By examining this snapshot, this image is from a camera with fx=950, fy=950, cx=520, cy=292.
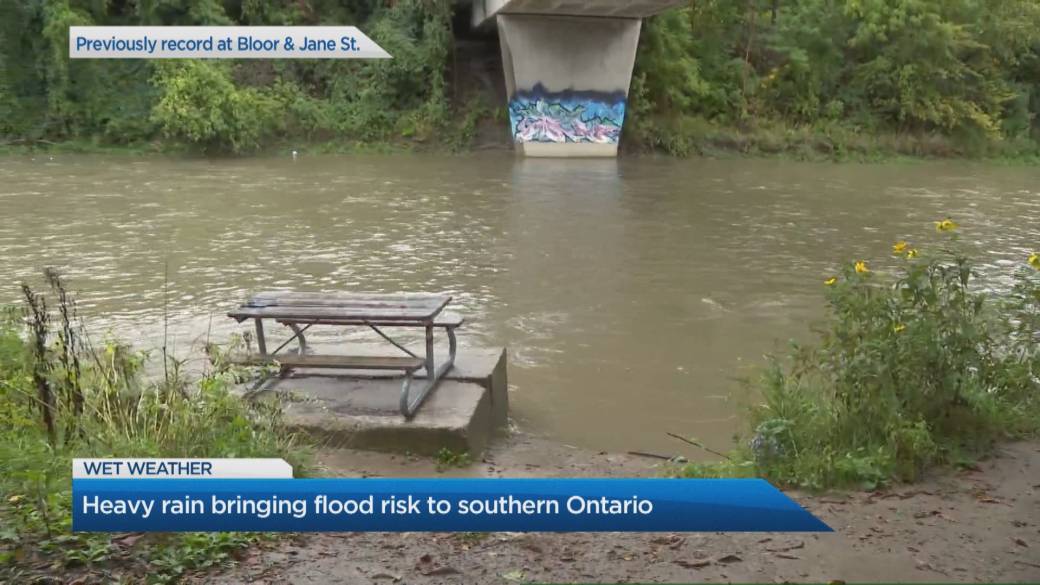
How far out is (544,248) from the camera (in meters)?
13.5

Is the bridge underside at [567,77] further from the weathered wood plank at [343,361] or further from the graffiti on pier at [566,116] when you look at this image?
the weathered wood plank at [343,361]

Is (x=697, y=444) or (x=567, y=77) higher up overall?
(x=567, y=77)

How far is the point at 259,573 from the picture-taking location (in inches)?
129

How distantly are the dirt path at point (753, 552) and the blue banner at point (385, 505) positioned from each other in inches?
15.9

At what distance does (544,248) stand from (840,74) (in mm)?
23506

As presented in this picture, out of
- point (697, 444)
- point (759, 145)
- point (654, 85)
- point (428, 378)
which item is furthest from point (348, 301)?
point (654, 85)

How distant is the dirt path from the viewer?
3.30 m

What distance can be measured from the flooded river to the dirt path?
2240 mm

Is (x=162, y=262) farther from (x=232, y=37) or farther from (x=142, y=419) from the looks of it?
(x=232, y=37)

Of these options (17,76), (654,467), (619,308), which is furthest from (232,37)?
(17,76)

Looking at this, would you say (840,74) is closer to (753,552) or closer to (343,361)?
(343,361)

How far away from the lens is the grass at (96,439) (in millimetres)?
3178

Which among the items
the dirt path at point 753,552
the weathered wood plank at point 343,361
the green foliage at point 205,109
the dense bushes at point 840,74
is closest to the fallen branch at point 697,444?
the dirt path at point 753,552
